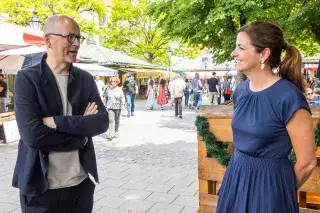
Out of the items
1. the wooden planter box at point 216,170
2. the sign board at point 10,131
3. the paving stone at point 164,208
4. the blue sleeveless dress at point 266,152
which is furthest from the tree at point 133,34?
the blue sleeveless dress at point 266,152

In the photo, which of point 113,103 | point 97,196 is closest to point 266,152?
point 97,196

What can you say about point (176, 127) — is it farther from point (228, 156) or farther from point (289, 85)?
point (289, 85)

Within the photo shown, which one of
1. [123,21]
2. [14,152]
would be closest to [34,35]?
[14,152]

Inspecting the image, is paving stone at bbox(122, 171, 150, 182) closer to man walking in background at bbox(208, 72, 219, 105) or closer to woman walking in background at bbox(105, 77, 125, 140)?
woman walking in background at bbox(105, 77, 125, 140)

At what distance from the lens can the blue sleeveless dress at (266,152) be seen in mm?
1937

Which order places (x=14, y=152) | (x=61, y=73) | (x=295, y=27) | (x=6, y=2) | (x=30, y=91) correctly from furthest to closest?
(x=6, y=2), (x=295, y=27), (x=14, y=152), (x=61, y=73), (x=30, y=91)

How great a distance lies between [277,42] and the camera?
2.08 meters

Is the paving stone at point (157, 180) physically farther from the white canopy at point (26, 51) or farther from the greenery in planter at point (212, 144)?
the white canopy at point (26, 51)

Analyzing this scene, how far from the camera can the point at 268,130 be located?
6.37 feet

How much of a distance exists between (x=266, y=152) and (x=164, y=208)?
2.73 metres

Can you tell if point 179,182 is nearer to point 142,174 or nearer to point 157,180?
point 157,180

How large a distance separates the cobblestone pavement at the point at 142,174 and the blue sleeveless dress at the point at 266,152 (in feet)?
8.06

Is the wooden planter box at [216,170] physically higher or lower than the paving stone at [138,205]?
higher

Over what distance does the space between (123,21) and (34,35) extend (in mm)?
26626
